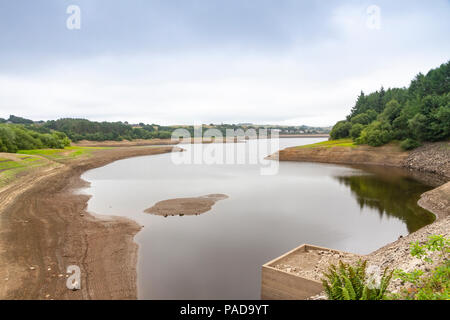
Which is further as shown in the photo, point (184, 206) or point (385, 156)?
point (385, 156)

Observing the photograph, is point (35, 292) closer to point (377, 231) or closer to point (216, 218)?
point (216, 218)

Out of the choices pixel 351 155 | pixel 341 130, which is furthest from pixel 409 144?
pixel 341 130

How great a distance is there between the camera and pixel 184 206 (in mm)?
28344

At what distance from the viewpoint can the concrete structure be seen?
1105 centimetres

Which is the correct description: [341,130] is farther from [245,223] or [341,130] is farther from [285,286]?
[285,286]

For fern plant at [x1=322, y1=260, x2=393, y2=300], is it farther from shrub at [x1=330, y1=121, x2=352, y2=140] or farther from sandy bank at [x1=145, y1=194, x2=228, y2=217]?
shrub at [x1=330, y1=121, x2=352, y2=140]

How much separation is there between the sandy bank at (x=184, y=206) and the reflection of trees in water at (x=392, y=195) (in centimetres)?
1405

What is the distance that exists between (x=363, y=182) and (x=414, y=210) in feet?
51.1

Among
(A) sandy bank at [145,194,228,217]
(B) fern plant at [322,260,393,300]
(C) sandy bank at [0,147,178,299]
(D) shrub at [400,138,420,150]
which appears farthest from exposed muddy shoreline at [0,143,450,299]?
(D) shrub at [400,138,420,150]

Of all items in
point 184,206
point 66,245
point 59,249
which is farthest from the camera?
point 184,206

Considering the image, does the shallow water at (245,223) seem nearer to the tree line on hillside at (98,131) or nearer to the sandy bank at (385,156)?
the sandy bank at (385,156)

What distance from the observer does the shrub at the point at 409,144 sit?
5744cm

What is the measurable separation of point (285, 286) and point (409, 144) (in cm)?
5637

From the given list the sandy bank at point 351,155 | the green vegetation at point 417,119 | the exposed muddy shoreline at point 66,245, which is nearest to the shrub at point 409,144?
the green vegetation at point 417,119
